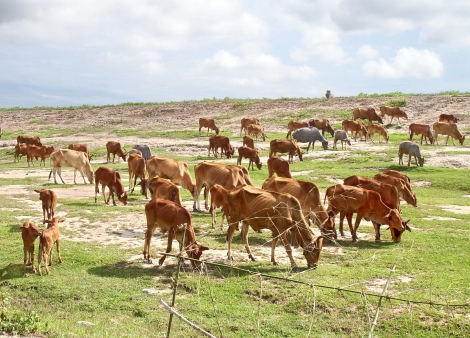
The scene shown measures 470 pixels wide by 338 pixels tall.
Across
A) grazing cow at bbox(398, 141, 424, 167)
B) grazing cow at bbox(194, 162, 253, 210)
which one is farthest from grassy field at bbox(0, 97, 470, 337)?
grazing cow at bbox(398, 141, 424, 167)

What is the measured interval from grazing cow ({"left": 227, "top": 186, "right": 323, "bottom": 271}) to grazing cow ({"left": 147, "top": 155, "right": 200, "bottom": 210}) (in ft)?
23.1

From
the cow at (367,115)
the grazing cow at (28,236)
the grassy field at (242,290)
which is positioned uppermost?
the cow at (367,115)

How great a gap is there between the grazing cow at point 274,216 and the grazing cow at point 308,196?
1.97 meters

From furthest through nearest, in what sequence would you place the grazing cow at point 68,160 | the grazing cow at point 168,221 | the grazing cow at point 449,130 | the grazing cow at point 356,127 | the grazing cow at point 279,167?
the grazing cow at point 356,127
the grazing cow at point 449,130
the grazing cow at point 68,160
the grazing cow at point 279,167
the grazing cow at point 168,221

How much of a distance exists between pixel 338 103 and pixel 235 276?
4758 centimetres

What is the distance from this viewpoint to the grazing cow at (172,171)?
19625 millimetres

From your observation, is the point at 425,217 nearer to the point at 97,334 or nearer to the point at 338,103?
the point at 97,334

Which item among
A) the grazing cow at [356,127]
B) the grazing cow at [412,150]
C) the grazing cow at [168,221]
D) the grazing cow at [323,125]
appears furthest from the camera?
the grazing cow at [323,125]

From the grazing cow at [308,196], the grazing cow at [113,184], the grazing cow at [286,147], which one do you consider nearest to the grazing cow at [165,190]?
the grazing cow at [308,196]

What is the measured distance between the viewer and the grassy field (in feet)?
28.0

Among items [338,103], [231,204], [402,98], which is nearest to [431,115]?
[402,98]

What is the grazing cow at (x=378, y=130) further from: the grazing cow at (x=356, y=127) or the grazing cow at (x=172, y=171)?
the grazing cow at (x=172, y=171)

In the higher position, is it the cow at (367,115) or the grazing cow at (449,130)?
the cow at (367,115)

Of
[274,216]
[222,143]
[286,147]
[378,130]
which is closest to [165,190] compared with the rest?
[274,216]
